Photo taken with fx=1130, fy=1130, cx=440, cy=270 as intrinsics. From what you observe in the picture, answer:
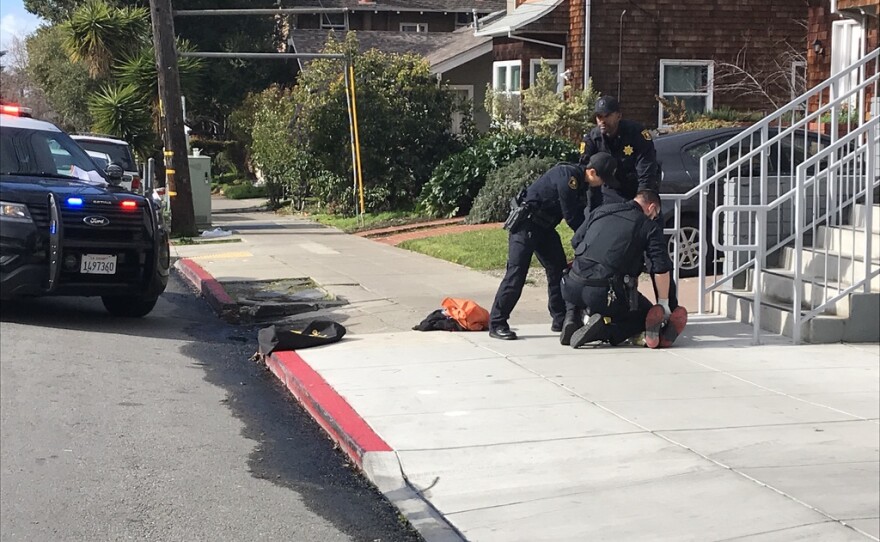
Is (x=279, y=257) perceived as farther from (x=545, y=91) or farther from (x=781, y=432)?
(x=781, y=432)

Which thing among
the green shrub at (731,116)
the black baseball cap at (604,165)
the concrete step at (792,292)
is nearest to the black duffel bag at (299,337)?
the black baseball cap at (604,165)

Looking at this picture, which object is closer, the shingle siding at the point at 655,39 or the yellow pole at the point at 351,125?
the yellow pole at the point at 351,125

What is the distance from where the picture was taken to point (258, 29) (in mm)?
42094

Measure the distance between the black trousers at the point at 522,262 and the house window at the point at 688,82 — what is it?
15177mm

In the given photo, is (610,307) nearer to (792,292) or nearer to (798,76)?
(792,292)

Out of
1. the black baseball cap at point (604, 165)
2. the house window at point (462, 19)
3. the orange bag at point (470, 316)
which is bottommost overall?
the orange bag at point (470, 316)

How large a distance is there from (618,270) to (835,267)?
2077 millimetres

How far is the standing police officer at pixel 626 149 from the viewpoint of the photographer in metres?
9.01

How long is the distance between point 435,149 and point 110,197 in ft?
41.1

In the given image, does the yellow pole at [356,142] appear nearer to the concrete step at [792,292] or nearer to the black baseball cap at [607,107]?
the black baseball cap at [607,107]

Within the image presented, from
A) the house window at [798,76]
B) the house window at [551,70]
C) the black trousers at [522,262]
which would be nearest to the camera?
the black trousers at [522,262]

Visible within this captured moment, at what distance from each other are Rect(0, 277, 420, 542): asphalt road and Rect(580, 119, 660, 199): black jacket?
3218 mm

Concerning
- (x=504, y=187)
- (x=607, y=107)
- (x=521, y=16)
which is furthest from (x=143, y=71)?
(x=607, y=107)

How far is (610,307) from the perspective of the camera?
852 cm
